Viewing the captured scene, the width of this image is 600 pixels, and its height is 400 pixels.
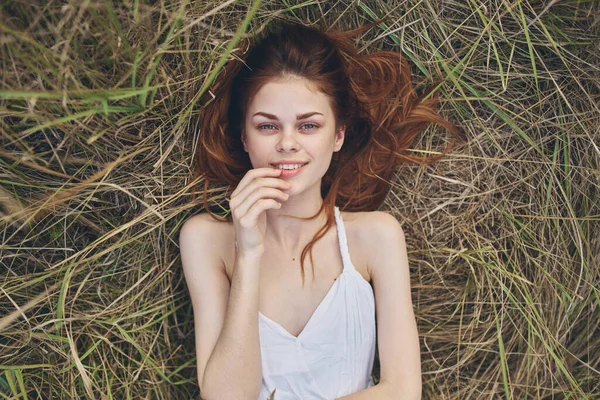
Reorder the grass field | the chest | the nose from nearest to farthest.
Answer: the nose → the grass field → the chest

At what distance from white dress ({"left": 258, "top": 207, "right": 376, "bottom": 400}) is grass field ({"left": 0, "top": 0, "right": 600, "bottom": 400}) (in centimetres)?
46

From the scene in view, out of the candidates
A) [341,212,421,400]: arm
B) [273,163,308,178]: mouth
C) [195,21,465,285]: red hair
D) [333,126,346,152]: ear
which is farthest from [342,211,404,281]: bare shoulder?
[273,163,308,178]: mouth

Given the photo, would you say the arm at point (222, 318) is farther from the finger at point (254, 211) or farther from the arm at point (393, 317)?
the arm at point (393, 317)

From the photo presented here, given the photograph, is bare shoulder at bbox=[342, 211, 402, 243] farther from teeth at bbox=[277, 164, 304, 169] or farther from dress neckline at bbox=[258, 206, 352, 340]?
teeth at bbox=[277, 164, 304, 169]

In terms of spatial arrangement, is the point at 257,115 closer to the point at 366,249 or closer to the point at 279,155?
the point at 279,155

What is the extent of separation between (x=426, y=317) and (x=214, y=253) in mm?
1098

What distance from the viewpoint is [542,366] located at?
8.05 feet

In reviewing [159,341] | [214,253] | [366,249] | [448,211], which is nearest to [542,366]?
[448,211]

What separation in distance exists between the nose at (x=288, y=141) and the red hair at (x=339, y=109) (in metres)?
0.22

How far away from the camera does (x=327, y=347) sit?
2.12 metres

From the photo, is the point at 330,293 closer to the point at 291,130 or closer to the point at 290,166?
the point at 290,166

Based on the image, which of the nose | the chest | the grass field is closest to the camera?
the nose

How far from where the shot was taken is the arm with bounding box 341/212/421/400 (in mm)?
2041

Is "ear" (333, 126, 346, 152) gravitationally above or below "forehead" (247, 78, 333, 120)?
below
